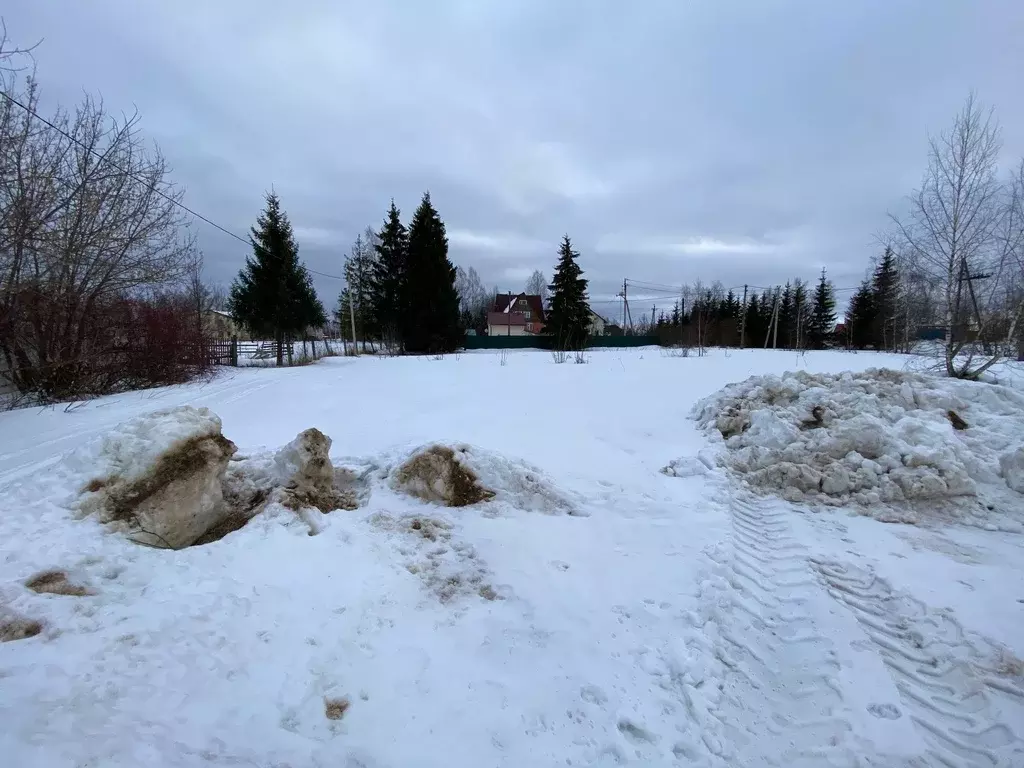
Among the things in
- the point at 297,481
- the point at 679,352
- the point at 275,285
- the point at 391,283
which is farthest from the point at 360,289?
the point at 297,481

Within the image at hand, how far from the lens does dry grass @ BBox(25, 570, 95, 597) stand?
259 cm

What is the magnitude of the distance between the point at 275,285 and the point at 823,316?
154 ft

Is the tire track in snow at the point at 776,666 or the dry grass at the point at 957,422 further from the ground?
the dry grass at the point at 957,422

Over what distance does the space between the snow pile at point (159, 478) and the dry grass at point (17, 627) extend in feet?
3.15

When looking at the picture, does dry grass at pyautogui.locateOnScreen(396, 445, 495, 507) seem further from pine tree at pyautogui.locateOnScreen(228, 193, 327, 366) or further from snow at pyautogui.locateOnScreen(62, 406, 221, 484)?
pine tree at pyautogui.locateOnScreen(228, 193, 327, 366)

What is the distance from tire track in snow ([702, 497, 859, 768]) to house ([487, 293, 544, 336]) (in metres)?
48.7

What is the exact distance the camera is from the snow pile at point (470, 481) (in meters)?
4.64

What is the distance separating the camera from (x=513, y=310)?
5884 cm

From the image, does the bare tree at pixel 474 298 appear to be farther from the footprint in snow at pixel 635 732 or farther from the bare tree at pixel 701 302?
the footprint in snow at pixel 635 732

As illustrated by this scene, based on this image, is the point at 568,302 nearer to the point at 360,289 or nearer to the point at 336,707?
the point at 360,289

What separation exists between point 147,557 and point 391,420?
15.7 ft

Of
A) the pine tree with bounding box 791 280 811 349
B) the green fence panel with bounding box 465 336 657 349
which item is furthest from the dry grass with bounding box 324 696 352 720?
the pine tree with bounding box 791 280 811 349

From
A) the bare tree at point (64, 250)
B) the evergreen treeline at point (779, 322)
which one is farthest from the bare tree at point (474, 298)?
the bare tree at point (64, 250)

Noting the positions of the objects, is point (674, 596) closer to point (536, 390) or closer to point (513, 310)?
point (536, 390)
